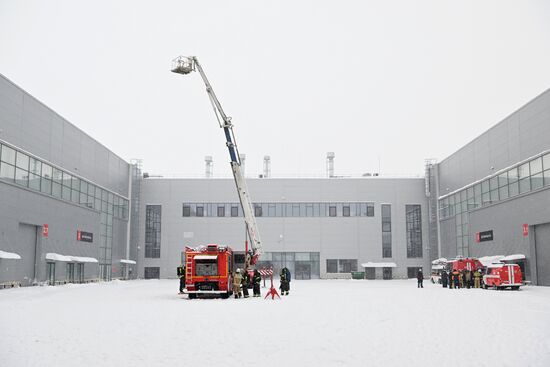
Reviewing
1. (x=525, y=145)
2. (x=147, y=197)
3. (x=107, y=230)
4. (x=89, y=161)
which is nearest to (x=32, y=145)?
(x=89, y=161)

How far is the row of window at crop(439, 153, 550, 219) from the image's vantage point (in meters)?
42.1

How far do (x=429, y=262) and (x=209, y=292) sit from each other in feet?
155

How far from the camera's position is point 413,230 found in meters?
72.1

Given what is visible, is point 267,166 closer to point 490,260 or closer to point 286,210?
point 286,210

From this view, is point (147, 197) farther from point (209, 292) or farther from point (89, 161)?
point (209, 292)

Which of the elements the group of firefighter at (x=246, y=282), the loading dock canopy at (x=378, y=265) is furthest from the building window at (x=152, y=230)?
the group of firefighter at (x=246, y=282)

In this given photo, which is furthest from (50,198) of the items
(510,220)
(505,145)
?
(505,145)

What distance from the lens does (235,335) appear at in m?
14.2

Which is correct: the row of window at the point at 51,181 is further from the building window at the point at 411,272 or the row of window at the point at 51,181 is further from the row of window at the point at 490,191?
the row of window at the point at 490,191

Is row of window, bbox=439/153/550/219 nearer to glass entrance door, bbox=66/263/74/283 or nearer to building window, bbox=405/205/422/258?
building window, bbox=405/205/422/258

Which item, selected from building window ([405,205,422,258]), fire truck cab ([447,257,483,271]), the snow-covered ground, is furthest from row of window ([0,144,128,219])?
building window ([405,205,422,258])

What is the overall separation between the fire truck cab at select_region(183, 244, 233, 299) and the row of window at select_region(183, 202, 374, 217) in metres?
41.1

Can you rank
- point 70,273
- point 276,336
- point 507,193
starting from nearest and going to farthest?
point 276,336 < point 507,193 < point 70,273

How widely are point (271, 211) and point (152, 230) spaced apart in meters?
15.3
